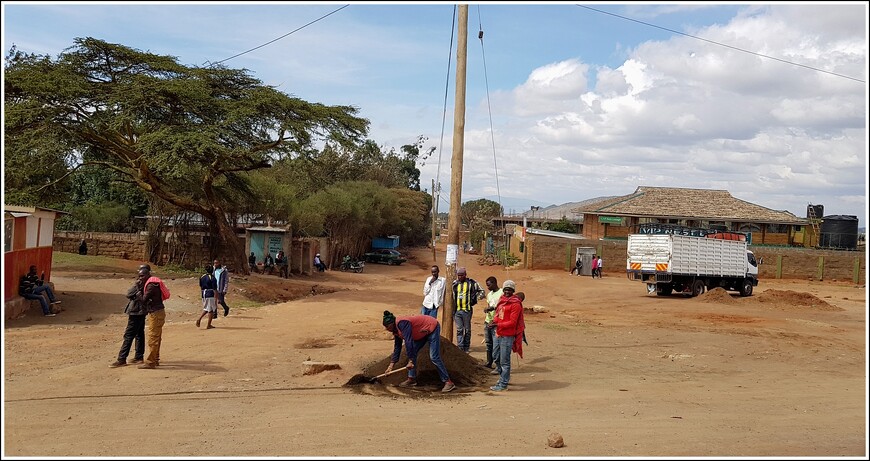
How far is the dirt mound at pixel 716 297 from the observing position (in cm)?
3056

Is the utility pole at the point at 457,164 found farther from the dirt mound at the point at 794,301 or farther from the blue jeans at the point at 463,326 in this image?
the dirt mound at the point at 794,301

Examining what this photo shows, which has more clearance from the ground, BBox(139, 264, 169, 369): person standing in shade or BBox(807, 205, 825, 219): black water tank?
BBox(807, 205, 825, 219): black water tank

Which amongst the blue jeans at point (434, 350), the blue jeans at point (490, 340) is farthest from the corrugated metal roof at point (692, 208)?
the blue jeans at point (434, 350)

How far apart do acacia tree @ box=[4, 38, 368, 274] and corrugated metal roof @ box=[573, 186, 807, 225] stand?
31.8 meters

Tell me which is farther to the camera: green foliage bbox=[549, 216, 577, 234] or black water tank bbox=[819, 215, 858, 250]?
green foliage bbox=[549, 216, 577, 234]

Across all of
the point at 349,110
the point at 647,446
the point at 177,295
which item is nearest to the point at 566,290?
the point at 349,110

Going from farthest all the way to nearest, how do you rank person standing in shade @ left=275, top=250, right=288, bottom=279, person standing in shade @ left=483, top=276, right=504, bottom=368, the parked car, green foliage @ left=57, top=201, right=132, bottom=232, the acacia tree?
the parked car
green foliage @ left=57, top=201, right=132, bottom=232
person standing in shade @ left=275, top=250, right=288, bottom=279
the acacia tree
person standing in shade @ left=483, top=276, right=504, bottom=368

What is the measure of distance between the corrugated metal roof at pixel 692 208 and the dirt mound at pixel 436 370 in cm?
4586

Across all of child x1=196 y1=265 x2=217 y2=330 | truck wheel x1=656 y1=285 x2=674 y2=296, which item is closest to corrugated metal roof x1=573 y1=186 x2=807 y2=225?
truck wheel x1=656 y1=285 x2=674 y2=296

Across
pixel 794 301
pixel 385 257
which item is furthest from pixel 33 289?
pixel 385 257

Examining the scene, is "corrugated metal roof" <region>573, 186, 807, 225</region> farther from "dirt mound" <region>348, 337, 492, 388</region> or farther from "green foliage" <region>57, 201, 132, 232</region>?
"dirt mound" <region>348, 337, 492, 388</region>

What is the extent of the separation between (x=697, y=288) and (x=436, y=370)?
24858mm

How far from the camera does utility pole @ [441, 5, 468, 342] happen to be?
13.4 metres

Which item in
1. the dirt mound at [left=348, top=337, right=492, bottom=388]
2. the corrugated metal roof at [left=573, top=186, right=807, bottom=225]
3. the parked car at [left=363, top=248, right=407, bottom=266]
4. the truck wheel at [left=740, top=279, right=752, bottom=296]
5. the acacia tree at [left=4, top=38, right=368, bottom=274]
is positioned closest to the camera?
the dirt mound at [left=348, top=337, right=492, bottom=388]
